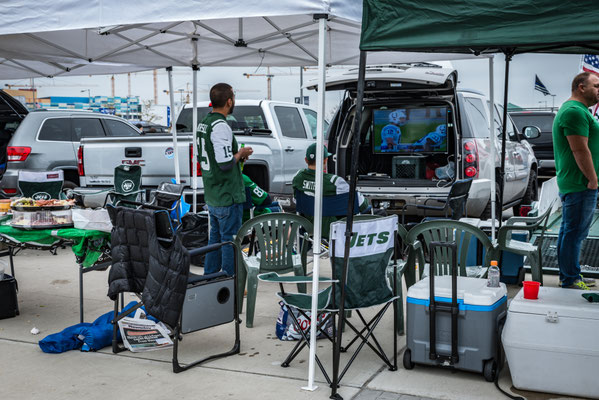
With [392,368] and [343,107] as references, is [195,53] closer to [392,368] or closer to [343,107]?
[343,107]

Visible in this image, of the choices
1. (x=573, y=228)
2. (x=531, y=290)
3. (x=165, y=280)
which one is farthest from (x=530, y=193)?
(x=165, y=280)

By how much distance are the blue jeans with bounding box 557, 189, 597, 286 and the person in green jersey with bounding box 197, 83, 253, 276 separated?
9.02 ft

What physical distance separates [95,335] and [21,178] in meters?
4.29

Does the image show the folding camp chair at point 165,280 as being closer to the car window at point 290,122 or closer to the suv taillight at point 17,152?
the suv taillight at point 17,152

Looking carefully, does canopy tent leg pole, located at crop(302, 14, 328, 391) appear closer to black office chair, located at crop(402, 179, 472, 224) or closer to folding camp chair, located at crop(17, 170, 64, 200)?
black office chair, located at crop(402, 179, 472, 224)

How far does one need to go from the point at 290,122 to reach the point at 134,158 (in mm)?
2680

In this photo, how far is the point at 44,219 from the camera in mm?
5305

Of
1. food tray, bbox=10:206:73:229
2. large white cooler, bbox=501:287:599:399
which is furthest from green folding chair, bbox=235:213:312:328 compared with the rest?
large white cooler, bbox=501:287:599:399

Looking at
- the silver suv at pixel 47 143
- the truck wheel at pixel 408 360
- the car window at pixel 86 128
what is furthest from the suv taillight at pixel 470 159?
the car window at pixel 86 128

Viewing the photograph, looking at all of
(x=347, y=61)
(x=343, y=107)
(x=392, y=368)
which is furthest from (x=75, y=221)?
(x=343, y=107)

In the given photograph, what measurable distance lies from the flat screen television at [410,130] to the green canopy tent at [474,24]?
4.78m

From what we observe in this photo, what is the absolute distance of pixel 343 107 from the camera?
866 centimetres

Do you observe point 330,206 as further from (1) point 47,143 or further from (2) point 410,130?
(1) point 47,143

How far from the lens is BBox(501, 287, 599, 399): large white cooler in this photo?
12.2 feet
